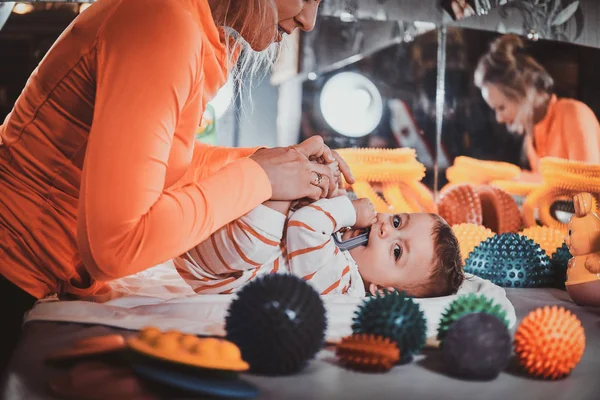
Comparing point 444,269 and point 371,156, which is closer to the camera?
point 444,269

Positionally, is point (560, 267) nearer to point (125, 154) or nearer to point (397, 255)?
point (397, 255)

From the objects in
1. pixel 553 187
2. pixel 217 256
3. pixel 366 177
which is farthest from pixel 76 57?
pixel 553 187

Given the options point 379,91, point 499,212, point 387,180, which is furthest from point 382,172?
point 379,91

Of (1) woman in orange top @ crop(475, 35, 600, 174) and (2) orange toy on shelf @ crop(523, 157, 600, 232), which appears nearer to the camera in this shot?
(2) orange toy on shelf @ crop(523, 157, 600, 232)

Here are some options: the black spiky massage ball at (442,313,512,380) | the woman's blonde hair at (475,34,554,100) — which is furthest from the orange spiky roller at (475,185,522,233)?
the black spiky massage ball at (442,313,512,380)

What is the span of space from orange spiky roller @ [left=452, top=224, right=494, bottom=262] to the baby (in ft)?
1.26

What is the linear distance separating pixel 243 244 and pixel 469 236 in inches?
34.4

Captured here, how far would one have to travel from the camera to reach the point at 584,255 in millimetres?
1375

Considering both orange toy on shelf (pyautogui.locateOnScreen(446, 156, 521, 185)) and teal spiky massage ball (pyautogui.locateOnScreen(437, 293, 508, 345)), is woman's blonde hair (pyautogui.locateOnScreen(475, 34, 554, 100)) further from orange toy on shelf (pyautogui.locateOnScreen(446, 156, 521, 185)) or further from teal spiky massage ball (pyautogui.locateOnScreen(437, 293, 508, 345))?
teal spiky massage ball (pyautogui.locateOnScreen(437, 293, 508, 345))

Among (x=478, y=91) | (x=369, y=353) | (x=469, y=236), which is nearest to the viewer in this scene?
(x=369, y=353)

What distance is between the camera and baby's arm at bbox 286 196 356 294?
129 cm

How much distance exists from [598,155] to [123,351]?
7.41ft

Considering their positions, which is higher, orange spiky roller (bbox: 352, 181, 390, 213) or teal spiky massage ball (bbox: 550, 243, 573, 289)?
orange spiky roller (bbox: 352, 181, 390, 213)

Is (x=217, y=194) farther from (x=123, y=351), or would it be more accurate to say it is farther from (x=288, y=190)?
(x=123, y=351)
